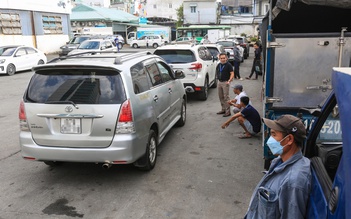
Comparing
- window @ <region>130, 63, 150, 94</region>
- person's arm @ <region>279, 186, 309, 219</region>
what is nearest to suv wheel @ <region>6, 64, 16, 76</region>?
window @ <region>130, 63, 150, 94</region>

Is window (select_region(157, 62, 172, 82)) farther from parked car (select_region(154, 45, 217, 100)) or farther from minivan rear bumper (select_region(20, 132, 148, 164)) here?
parked car (select_region(154, 45, 217, 100))

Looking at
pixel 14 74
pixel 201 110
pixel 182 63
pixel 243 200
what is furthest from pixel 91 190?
pixel 14 74

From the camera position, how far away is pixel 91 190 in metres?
4.58

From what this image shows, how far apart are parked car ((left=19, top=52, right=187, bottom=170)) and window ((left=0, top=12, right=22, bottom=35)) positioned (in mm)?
26027

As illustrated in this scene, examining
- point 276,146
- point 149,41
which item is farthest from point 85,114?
point 149,41

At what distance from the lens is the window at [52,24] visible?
32219mm

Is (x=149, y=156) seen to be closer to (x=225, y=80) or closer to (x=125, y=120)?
(x=125, y=120)

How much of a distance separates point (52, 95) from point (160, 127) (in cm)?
187

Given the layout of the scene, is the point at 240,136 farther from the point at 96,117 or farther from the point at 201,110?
the point at 96,117

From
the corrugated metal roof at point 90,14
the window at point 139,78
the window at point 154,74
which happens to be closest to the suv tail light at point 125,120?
the window at point 139,78

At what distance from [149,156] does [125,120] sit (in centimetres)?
91

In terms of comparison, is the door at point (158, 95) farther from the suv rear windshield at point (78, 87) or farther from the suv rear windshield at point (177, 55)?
the suv rear windshield at point (177, 55)

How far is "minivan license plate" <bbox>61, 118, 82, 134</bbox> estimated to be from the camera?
4.36 metres

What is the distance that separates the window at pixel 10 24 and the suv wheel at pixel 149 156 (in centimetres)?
2650
